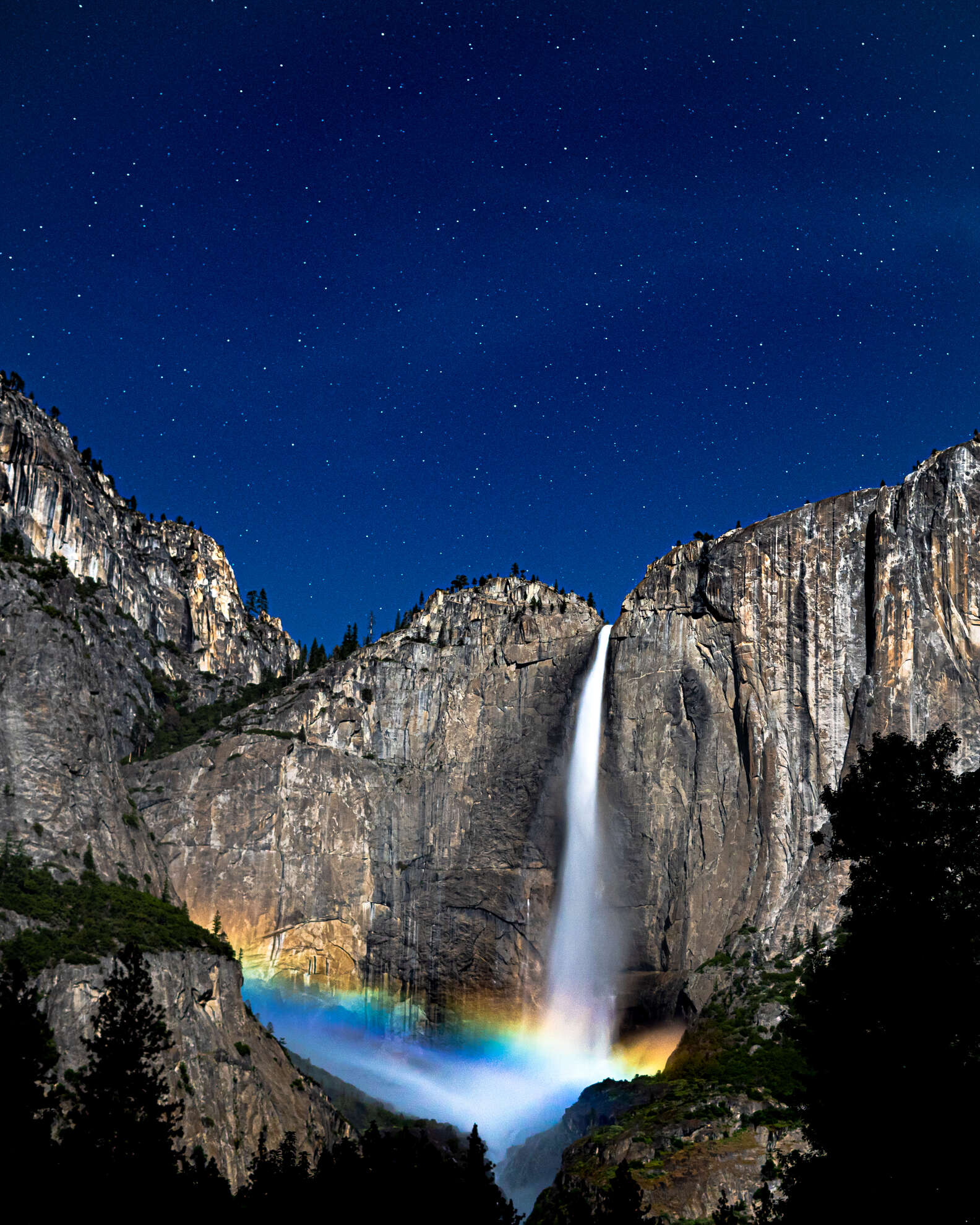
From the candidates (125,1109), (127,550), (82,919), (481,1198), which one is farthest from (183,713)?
(481,1198)

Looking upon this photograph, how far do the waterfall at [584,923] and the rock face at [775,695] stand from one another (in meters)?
2.66

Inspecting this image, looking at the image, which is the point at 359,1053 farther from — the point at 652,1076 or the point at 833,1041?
the point at 833,1041

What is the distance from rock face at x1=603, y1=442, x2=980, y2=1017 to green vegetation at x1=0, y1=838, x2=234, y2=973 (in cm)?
3626

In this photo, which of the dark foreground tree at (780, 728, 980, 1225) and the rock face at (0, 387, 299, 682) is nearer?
the dark foreground tree at (780, 728, 980, 1225)

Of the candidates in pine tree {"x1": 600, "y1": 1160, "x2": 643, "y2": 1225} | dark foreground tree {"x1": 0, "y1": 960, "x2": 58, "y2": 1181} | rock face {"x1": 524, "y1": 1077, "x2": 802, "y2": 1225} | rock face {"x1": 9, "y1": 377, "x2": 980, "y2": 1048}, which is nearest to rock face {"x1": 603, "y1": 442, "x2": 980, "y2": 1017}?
rock face {"x1": 9, "y1": 377, "x2": 980, "y2": 1048}

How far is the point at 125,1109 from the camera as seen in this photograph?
148 feet

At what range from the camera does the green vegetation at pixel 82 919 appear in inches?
3219

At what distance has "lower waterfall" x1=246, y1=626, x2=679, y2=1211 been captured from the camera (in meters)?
102

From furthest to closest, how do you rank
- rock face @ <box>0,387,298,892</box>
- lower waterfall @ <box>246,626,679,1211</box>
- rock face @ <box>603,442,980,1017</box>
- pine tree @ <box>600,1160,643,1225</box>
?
lower waterfall @ <box>246,626,679,1211</box>, rock face @ <box>0,387,298,892</box>, rock face @ <box>603,442,980,1017</box>, pine tree @ <box>600,1160,643,1225</box>

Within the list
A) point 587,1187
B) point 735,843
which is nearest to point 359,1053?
point 735,843

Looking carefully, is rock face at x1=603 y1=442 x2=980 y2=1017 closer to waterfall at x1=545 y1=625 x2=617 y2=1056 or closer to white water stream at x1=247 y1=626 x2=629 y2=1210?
waterfall at x1=545 y1=625 x2=617 y2=1056

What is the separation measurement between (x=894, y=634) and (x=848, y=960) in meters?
65.1

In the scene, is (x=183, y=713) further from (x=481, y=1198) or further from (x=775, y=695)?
(x=481, y=1198)

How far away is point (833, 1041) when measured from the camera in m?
33.3
